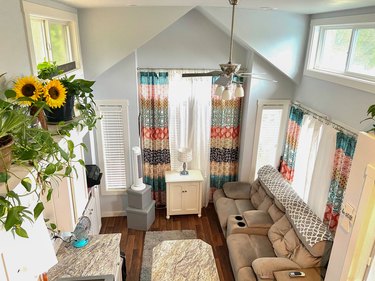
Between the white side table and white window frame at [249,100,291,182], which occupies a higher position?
white window frame at [249,100,291,182]

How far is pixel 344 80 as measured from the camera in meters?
3.20

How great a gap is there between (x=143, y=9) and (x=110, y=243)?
2.80 meters

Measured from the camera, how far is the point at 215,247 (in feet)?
13.8

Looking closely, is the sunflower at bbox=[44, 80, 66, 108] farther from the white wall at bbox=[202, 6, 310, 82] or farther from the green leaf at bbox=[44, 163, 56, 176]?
the white wall at bbox=[202, 6, 310, 82]

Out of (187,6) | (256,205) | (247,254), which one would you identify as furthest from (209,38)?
(247,254)

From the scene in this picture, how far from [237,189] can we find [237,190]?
0.06 ft

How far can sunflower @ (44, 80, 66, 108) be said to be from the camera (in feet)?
5.13

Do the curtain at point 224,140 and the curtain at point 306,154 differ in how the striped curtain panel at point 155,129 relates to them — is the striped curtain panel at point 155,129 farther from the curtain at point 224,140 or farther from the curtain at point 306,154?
the curtain at point 306,154

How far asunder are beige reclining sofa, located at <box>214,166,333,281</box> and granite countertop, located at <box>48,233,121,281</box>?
1436 millimetres

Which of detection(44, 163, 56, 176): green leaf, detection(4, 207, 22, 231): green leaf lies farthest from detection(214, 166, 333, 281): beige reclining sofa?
detection(4, 207, 22, 231): green leaf

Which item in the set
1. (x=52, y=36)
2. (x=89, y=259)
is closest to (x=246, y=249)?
(x=89, y=259)

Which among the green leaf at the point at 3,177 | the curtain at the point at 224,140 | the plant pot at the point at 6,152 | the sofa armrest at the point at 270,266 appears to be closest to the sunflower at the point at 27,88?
the plant pot at the point at 6,152

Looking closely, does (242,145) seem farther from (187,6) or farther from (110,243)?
(110,243)

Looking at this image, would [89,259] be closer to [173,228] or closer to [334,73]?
[173,228]
